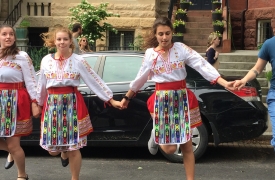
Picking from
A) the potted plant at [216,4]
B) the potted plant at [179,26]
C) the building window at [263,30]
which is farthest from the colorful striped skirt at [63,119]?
the building window at [263,30]

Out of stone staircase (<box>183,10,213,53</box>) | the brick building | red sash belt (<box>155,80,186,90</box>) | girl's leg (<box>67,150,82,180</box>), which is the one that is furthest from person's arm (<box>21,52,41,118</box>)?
the brick building

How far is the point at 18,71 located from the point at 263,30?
12.3 metres

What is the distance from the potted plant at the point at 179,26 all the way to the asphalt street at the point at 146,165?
7580mm

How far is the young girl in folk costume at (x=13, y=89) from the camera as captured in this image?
5.71 metres

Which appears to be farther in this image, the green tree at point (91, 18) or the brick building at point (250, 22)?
the brick building at point (250, 22)

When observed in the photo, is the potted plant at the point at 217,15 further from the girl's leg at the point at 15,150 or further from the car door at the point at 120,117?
the girl's leg at the point at 15,150

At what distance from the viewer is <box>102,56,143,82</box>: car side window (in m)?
7.18

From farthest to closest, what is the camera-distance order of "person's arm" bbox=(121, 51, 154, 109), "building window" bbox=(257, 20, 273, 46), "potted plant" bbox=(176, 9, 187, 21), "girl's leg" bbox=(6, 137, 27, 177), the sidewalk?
"building window" bbox=(257, 20, 273, 46), "potted plant" bbox=(176, 9, 187, 21), the sidewalk, "girl's leg" bbox=(6, 137, 27, 177), "person's arm" bbox=(121, 51, 154, 109)

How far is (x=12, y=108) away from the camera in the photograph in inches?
225

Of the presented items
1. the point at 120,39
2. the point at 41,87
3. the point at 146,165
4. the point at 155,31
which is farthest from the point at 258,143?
the point at 120,39

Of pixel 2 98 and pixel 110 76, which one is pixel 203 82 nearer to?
pixel 110 76

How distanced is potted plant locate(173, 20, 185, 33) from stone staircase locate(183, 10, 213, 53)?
206mm

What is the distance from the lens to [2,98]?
18.8 ft

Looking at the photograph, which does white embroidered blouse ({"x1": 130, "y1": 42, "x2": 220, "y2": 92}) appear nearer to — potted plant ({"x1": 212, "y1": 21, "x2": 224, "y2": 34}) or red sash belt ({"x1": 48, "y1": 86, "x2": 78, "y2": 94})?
red sash belt ({"x1": 48, "y1": 86, "x2": 78, "y2": 94})
